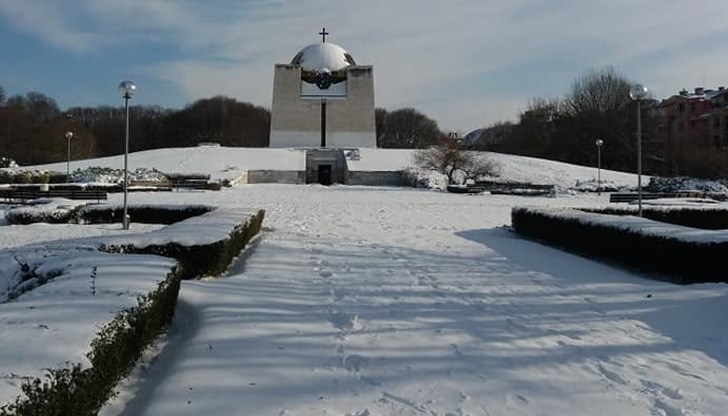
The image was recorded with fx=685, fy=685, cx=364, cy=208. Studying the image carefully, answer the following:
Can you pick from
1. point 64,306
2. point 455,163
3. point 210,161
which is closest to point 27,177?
point 210,161

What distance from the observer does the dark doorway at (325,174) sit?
5194 cm

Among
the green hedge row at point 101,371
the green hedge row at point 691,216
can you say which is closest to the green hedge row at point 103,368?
the green hedge row at point 101,371

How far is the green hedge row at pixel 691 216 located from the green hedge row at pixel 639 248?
193 inches

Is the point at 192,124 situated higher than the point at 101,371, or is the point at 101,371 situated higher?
the point at 192,124

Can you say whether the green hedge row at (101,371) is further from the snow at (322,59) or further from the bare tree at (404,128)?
the bare tree at (404,128)

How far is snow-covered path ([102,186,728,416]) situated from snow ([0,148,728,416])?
15 millimetres

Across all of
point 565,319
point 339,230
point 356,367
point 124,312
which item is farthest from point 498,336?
point 339,230

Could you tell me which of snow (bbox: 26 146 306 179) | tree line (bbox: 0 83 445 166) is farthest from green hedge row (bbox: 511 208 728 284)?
tree line (bbox: 0 83 445 166)

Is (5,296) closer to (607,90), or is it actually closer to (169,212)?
(169,212)

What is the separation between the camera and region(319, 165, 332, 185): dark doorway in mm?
51938

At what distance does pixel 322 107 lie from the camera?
215 feet

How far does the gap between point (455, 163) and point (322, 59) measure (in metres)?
28.9

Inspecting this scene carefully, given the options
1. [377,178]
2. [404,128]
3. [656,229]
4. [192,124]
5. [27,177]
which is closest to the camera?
[656,229]

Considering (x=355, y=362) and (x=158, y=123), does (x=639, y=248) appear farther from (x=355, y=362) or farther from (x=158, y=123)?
(x=158, y=123)
